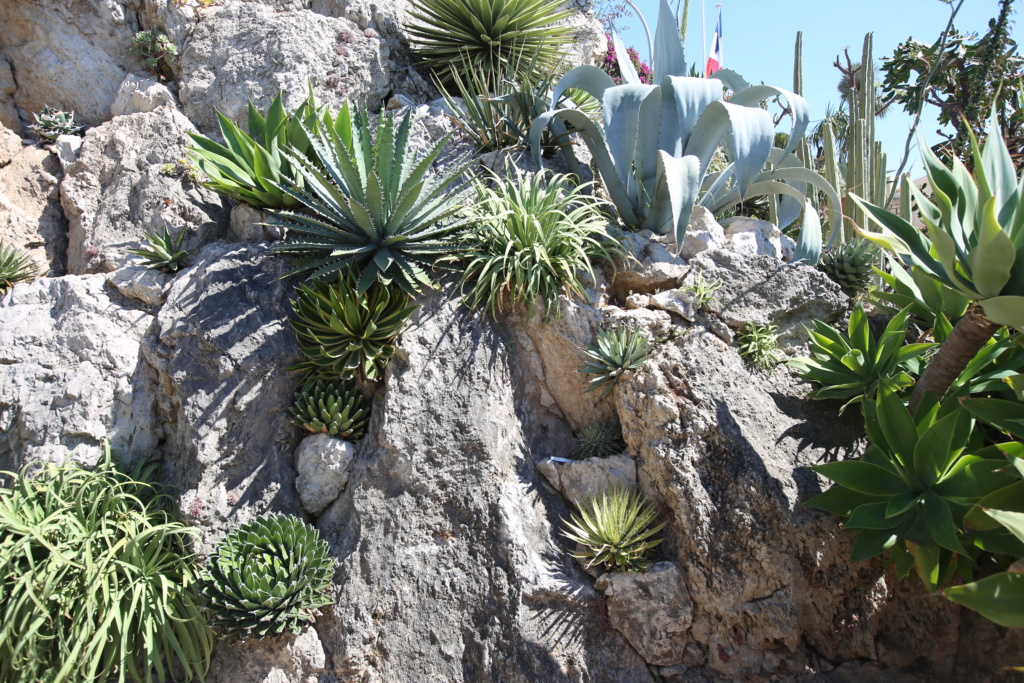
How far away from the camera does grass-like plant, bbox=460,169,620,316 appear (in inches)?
159

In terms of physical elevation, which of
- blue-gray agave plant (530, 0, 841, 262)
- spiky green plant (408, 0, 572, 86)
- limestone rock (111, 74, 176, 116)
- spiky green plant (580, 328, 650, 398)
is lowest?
spiky green plant (580, 328, 650, 398)

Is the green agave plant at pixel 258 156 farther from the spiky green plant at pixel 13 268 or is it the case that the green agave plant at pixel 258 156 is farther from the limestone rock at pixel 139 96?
the spiky green plant at pixel 13 268

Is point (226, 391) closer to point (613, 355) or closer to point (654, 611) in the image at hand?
point (613, 355)

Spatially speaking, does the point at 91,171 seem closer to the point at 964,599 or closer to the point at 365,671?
the point at 365,671

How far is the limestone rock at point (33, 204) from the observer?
5.45 meters

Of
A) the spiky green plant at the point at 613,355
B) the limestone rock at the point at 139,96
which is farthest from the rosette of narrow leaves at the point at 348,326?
the limestone rock at the point at 139,96

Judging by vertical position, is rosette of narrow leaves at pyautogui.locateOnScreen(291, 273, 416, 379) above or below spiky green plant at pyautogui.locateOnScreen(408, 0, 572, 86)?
below

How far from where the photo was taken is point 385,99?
6383mm

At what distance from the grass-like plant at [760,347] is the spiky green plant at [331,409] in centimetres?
272

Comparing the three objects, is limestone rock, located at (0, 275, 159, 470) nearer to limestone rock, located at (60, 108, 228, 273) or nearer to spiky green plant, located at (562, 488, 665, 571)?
limestone rock, located at (60, 108, 228, 273)

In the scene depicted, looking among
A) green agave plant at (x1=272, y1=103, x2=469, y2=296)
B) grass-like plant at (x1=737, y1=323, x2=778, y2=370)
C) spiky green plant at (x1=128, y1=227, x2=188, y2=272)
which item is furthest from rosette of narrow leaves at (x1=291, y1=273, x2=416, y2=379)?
grass-like plant at (x1=737, y1=323, x2=778, y2=370)

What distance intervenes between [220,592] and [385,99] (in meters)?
5.16

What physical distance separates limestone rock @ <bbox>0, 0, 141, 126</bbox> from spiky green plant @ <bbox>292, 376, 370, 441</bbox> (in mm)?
4857

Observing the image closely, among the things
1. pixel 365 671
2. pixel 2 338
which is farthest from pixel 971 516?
pixel 2 338
